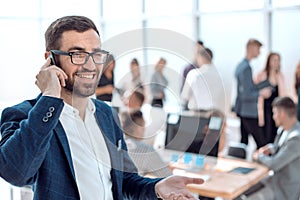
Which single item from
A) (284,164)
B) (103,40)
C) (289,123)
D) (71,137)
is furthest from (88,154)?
(289,123)

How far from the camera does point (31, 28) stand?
4.07 feet

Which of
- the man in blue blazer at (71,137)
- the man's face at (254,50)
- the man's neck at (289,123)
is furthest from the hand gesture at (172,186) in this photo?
the man's face at (254,50)

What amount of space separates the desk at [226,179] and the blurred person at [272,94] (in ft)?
4.75

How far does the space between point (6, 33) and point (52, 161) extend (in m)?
0.42

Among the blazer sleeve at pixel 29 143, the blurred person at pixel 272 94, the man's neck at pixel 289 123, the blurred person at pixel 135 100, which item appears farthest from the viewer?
the blurred person at pixel 272 94

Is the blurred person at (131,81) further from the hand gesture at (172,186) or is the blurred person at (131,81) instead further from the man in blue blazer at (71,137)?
the hand gesture at (172,186)

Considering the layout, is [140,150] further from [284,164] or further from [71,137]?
[284,164]

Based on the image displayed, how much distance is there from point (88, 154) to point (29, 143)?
22cm

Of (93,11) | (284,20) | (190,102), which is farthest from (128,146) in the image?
(284,20)

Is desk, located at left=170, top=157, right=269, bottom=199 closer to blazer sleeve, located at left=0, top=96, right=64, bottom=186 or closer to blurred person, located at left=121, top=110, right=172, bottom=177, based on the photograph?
blurred person, located at left=121, top=110, right=172, bottom=177

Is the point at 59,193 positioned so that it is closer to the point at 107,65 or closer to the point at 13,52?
the point at 107,65

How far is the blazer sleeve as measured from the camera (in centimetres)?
92

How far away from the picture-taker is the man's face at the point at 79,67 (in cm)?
101

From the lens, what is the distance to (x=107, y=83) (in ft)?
3.66
